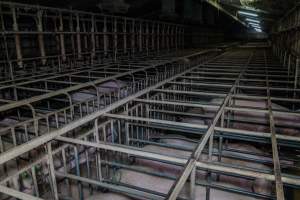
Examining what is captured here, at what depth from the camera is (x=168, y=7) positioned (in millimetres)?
14859

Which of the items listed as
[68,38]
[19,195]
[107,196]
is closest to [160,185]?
[107,196]

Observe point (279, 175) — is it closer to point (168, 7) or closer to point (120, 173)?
point (120, 173)

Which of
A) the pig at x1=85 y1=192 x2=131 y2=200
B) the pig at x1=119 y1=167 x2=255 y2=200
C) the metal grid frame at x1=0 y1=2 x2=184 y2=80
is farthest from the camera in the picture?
the metal grid frame at x1=0 y1=2 x2=184 y2=80

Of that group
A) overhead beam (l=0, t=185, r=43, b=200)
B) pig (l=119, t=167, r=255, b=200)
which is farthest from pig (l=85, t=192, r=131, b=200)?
overhead beam (l=0, t=185, r=43, b=200)

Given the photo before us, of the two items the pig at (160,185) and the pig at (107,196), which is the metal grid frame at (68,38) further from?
the pig at (107,196)

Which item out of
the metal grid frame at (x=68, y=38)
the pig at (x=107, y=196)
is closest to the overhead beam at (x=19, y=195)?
the pig at (x=107, y=196)

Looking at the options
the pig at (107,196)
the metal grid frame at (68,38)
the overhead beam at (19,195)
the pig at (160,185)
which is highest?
the metal grid frame at (68,38)

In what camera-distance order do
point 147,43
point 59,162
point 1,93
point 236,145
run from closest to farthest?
point 59,162 → point 236,145 → point 1,93 → point 147,43

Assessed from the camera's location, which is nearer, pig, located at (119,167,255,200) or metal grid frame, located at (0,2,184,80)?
pig, located at (119,167,255,200)

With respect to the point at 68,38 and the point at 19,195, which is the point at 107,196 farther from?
the point at 68,38

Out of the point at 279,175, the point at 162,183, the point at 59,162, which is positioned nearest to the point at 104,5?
the point at 59,162

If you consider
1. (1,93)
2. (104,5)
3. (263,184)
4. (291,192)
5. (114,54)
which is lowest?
(291,192)

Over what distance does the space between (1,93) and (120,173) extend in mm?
4742

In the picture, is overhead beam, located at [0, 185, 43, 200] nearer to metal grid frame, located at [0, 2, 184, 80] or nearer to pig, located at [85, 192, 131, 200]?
pig, located at [85, 192, 131, 200]
